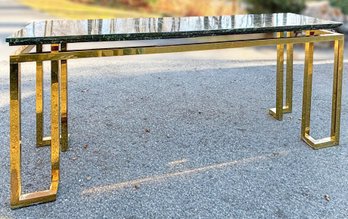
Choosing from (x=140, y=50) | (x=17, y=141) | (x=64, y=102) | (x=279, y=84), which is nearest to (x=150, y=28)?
(x=140, y=50)

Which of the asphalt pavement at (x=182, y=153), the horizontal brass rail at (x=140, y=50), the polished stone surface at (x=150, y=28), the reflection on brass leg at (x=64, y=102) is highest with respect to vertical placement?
the polished stone surface at (x=150, y=28)

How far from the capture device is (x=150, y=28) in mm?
2145

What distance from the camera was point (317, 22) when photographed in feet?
8.08

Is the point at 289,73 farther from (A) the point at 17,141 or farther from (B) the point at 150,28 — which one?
(A) the point at 17,141

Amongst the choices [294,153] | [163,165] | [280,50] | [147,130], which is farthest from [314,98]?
[163,165]

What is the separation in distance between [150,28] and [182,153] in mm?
832

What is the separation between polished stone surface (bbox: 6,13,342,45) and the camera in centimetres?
188

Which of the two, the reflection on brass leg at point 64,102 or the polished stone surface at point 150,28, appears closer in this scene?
the polished stone surface at point 150,28

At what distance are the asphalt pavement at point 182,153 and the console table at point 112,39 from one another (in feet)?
0.39

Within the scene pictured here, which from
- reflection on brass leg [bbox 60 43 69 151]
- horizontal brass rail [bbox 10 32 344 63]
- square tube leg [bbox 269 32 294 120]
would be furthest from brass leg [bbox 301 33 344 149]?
reflection on brass leg [bbox 60 43 69 151]

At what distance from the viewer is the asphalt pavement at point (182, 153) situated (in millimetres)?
1952

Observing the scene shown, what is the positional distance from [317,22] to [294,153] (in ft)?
2.68

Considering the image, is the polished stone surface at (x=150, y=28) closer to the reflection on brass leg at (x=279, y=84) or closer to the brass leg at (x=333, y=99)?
the brass leg at (x=333, y=99)

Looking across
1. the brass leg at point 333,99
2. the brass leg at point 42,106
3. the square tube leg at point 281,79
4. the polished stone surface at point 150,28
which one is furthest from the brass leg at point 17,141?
the square tube leg at point 281,79
